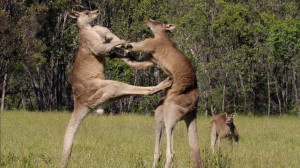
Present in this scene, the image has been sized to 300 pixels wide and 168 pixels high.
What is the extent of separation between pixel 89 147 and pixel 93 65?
3379 millimetres

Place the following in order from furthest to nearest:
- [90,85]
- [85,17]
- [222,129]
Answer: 1. [222,129]
2. [85,17]
3. [90,85]

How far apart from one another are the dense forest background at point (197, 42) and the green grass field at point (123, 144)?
652 cm

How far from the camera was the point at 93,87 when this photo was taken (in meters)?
8.31

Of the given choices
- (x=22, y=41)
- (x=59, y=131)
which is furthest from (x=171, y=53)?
(x=22, y=41)

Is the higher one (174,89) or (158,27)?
(158,27)

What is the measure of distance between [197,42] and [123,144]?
1865 centimetres

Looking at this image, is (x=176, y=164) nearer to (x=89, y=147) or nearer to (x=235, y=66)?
(x=89, y=147)

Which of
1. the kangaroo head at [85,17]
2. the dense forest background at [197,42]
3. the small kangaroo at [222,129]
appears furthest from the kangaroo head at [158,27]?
the dense forest background at [197,42]

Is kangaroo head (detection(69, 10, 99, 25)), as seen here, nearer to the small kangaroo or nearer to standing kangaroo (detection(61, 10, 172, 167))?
standing kangaroo (detection(61, 10, 172, 167))

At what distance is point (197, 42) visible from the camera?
3002 cm

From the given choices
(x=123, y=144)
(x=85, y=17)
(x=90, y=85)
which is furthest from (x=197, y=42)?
(x=90, y=85)

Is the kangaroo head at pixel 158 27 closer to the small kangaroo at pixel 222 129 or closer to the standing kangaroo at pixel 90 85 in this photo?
the standing kangaroo at pixel 90 85

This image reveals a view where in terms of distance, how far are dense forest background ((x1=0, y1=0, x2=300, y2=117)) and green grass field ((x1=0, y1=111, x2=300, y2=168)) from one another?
6.52m

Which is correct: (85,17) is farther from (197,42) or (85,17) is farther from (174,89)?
(197,42)
